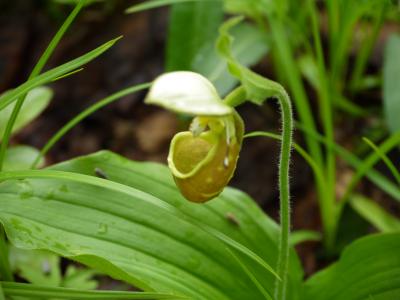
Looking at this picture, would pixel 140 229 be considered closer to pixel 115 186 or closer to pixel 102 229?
pixel 102 229

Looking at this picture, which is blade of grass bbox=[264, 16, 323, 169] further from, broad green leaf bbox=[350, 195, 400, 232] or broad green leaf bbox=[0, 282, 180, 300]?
broad green leaf bbox=[0, 282, 180, 300]

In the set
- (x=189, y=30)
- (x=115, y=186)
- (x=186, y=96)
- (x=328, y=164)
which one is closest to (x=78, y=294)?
(x=115, y=186)

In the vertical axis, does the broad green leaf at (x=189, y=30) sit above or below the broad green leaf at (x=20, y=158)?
above

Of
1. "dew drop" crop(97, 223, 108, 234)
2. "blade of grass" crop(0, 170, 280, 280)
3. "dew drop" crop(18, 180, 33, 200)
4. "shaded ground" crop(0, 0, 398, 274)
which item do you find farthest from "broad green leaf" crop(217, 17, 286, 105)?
"shaded ground" crop(0, 0, 398, 274)

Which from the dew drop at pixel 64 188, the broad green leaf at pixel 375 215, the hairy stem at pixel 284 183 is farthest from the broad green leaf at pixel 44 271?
the broad green leaf at pixel 375 215

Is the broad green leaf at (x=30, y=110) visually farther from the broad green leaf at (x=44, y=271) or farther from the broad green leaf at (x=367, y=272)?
the broad green leaf at (x=367, y=272)
